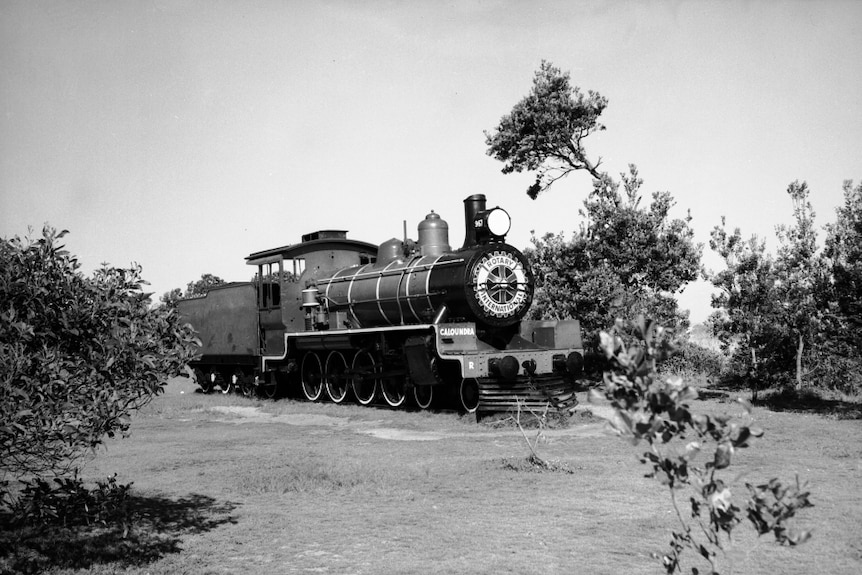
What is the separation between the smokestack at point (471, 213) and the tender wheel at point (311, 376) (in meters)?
6.12

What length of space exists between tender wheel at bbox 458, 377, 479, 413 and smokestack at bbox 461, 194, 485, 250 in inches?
111

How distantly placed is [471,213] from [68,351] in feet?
36.2

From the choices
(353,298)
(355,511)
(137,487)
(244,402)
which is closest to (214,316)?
(244,402)

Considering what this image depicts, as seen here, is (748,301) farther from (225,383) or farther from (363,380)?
(225,383)

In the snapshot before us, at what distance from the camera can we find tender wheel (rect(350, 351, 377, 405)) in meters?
17.7

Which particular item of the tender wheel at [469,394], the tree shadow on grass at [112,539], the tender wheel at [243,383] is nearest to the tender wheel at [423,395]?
the tender wheel at [469,394]

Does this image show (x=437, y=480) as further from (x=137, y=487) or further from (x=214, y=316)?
(x=214, y=316)

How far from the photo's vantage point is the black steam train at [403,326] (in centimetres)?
1482

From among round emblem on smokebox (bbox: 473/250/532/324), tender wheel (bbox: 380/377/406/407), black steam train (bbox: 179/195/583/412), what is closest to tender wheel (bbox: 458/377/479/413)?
black steam train (bbox: 179/195/583/412)

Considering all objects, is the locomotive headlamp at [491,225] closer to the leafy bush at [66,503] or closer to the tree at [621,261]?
the tree at [621,261]

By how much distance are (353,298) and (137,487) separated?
32.0ft

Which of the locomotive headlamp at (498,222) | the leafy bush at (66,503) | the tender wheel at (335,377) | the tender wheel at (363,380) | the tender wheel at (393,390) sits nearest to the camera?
the leafy bush at (66,503)

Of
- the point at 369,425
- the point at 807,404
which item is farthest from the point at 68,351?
the point at 807,404

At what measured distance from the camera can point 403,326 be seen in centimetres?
1584
